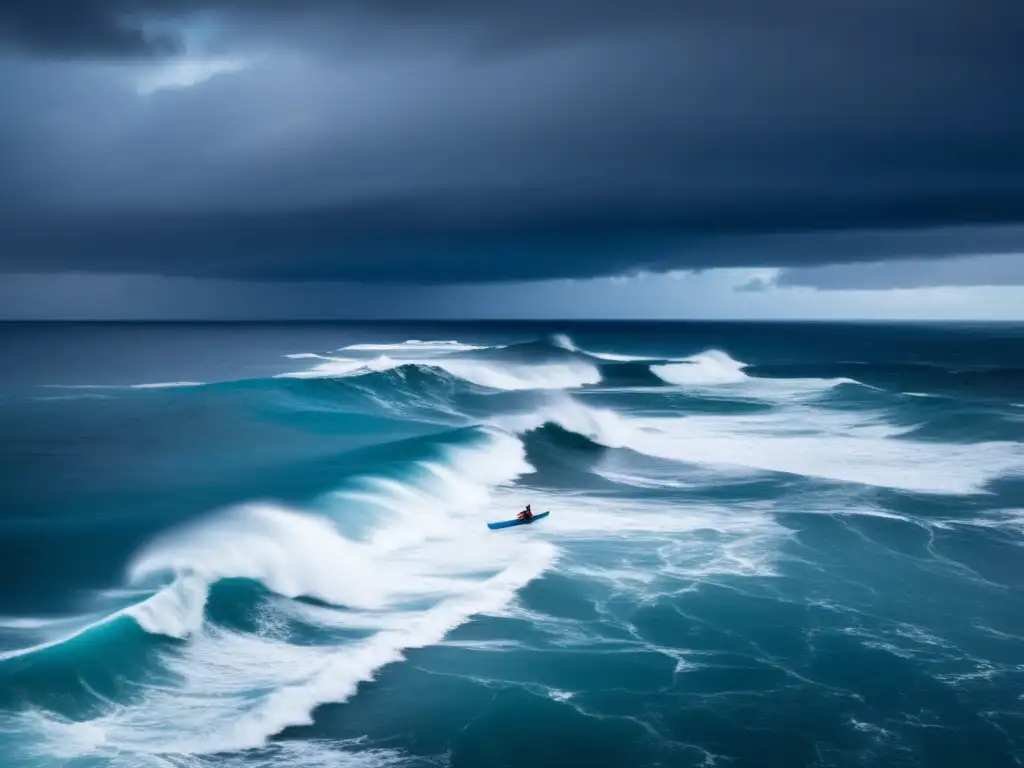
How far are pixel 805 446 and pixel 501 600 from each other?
21.7 metres

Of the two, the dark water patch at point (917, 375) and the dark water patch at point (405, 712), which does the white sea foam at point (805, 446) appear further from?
the dark water patch at point (405, 712)

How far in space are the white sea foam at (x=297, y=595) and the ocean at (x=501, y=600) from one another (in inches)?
2.4

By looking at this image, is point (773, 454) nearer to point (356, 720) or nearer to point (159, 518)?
point (159, 518)

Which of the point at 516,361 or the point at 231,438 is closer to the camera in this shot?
the point at 231,438

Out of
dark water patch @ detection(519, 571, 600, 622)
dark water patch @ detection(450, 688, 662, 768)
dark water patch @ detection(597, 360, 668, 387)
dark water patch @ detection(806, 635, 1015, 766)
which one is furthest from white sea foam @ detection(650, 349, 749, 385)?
dark water patch @ detection(450, 688, 662, 768)

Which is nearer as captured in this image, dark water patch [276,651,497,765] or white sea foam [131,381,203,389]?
dark water patch [276,651,497,765]

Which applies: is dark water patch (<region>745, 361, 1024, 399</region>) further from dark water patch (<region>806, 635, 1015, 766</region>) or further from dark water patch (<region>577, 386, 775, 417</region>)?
dark water patch (<region>806, 635, 1015, 766</region>)

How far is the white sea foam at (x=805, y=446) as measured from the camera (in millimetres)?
27094

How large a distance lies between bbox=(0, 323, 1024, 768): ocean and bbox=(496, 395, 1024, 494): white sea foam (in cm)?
27

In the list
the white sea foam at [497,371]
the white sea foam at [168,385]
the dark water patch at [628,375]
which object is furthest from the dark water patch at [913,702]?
the dark water patch at [628,375]

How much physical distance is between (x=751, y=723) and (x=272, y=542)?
10.1 meters

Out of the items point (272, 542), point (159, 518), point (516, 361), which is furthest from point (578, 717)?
point (516, 361)

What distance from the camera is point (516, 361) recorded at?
71312 mm

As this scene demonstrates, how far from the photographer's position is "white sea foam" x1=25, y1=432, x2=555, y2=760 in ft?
32.7
